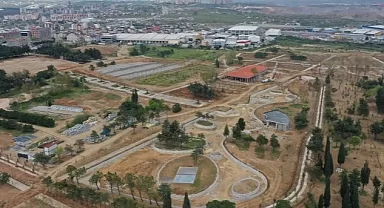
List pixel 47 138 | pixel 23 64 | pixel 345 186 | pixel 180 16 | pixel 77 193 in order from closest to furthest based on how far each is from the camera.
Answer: pixel 345 186, pixel 77 193, pixel 47 138, pixel 23 64, pixel 180 16

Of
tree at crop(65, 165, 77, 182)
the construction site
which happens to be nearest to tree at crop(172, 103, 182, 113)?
the construction site

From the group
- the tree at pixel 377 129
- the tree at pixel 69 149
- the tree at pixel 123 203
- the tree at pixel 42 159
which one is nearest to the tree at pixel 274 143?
the tree at pixel 377 129

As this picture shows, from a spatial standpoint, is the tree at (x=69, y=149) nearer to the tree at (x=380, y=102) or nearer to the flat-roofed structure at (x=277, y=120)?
the flat-roofed structure at (x=277, y=120)

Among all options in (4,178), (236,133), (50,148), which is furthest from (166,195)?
(50,148)

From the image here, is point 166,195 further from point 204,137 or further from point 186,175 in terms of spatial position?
point 204,137

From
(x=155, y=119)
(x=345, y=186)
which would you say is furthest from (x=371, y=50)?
(x=345, y=186)

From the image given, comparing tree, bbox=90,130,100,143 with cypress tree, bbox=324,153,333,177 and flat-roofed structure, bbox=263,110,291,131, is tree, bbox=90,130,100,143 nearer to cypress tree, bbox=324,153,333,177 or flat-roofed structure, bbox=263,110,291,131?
flat-roofed structure, bbox=263,110,291,131

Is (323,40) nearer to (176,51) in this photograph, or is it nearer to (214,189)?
(176,51)
